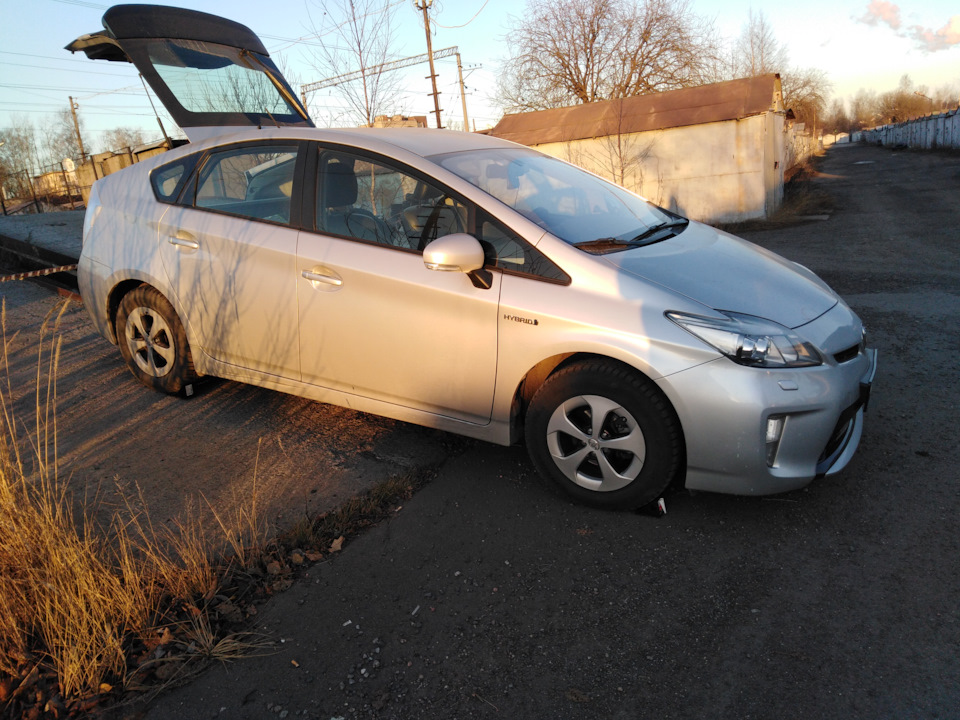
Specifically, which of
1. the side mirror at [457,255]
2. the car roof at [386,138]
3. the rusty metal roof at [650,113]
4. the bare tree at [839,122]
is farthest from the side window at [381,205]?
the bare tree at [839,122]

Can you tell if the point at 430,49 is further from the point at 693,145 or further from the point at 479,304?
the point at 479,304

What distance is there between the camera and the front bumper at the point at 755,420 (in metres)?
2.96

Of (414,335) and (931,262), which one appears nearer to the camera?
(414,335)

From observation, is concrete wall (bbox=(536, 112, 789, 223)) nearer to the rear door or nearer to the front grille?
the rear door

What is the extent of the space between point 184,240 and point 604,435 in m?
2.95

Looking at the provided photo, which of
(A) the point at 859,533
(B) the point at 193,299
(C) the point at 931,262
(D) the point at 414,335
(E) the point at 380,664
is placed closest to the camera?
(E) the point at 380,664

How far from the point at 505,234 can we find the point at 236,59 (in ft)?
11.8

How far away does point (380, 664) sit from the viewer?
250 centimetres

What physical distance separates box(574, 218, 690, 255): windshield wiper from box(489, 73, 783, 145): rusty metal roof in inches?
578

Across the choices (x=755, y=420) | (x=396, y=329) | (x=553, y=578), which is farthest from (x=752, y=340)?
(x=396, y=329)

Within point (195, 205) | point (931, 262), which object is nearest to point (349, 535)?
point (195, 205)

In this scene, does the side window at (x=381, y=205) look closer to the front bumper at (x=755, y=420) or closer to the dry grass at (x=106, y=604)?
the front bumper at (x=755, y=420)

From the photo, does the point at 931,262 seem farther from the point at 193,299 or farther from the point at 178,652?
the point at 178,652

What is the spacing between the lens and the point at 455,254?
3.32 m
